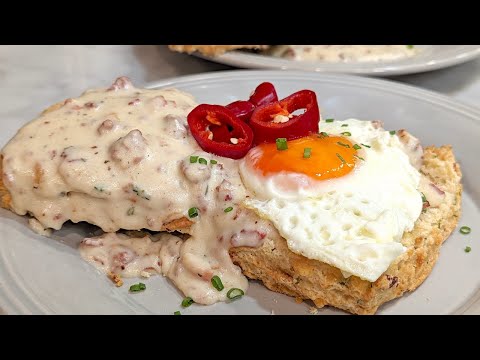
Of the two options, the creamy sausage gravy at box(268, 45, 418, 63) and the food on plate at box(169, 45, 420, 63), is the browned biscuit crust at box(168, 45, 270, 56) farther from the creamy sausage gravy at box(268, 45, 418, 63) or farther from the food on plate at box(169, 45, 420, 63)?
the creamy sausage gravy at box(268, 45, 418, 63)

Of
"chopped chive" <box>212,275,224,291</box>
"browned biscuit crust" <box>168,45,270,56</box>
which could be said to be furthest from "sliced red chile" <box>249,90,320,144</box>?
"browned biscuit crust" <box>168,45,270,56</box>

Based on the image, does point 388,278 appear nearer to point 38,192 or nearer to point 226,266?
point 226,266

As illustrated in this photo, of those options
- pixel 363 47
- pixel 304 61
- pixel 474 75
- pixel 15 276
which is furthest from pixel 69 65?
pixel 474 75

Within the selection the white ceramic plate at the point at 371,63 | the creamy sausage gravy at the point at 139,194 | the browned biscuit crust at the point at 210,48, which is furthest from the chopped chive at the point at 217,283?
the browned biscuit crust at the point at 210,48

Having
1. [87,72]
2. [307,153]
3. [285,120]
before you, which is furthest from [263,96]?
[87,72]

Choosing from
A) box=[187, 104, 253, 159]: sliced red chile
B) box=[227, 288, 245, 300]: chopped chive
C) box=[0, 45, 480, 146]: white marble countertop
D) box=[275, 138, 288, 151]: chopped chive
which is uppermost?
box=[275, 138, 288, 151]: chopped chive
